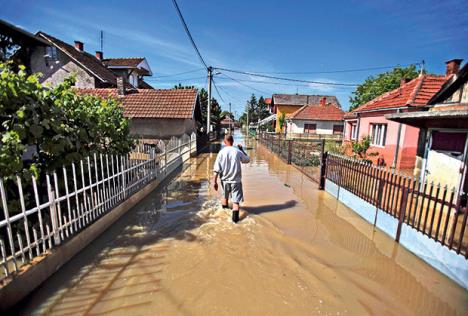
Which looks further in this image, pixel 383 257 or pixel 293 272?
pixel 383 257

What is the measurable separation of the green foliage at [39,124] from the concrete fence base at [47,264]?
42.4 inches

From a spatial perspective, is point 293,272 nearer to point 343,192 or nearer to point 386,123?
point 343,192

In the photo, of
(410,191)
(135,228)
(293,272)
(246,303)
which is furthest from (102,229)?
(410,191)

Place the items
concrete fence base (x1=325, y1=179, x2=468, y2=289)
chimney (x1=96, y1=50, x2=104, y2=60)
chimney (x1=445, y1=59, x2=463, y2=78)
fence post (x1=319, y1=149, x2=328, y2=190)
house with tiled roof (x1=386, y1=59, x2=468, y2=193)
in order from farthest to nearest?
chimney (x1=96, y1=50, x2=104, y2=60), chimney (x1=445, y1=59, x2=463, y2=78), fence post (x1=319, y1=149, x2=328, y2=190), house with tiled roof (x1=386, y1=59, x2=468, y2=193), concrete fence base (x1=325, y1=179, x2=468, y2=289)

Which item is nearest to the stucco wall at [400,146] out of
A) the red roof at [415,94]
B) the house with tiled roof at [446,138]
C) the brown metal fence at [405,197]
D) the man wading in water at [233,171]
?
the red roof at [415,94]

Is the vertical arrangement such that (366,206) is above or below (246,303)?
above

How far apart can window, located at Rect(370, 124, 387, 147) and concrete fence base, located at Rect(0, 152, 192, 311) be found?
556 inches

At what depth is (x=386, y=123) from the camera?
44.0 feet

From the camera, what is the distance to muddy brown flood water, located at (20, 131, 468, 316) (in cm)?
275

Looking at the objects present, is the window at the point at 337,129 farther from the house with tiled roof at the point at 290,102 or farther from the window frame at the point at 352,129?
the window frame at the point at 352,129

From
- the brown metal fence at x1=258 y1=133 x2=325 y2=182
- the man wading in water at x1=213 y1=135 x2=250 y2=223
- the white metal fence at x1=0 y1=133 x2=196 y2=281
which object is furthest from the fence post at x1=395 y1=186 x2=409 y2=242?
the white metal fence at x1=0 y1=133 x2=196 y2=281

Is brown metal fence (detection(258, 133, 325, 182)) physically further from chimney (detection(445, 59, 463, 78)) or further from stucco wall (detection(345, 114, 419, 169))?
chimney (detection(445, 59, 463, 78))

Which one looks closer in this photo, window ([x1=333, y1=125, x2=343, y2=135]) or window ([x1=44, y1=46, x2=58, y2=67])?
window ([x1=44, y1=46, x2=58, y2=67])

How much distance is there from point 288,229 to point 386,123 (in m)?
11.8
